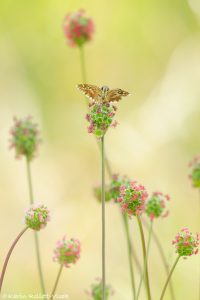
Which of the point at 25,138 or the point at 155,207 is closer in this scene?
the point at 155,207

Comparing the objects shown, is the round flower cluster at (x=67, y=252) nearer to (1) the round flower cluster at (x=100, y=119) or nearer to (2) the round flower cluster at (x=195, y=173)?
(1) the round flower cluster at (x=100, y=119)

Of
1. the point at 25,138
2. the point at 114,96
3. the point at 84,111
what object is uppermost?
the point at 84,111

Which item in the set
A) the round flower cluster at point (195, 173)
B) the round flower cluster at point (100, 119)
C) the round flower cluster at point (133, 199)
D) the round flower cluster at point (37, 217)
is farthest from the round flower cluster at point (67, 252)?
the round flower cluster at point (195, 173)

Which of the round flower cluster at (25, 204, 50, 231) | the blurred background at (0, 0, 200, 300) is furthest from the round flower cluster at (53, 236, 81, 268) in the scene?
the blurred background at (0, 0, 200, 300)

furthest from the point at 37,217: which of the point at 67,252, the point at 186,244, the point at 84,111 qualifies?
the point at 84,111

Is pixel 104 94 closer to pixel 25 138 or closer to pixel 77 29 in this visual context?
pixel 25 138

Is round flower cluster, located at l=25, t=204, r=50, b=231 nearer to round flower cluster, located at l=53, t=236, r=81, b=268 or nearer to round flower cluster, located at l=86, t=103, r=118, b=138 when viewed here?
round flower cluster, located at l=53, t=236, r=81, b=268

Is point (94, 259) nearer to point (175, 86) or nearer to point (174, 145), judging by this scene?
point (174, 145)
